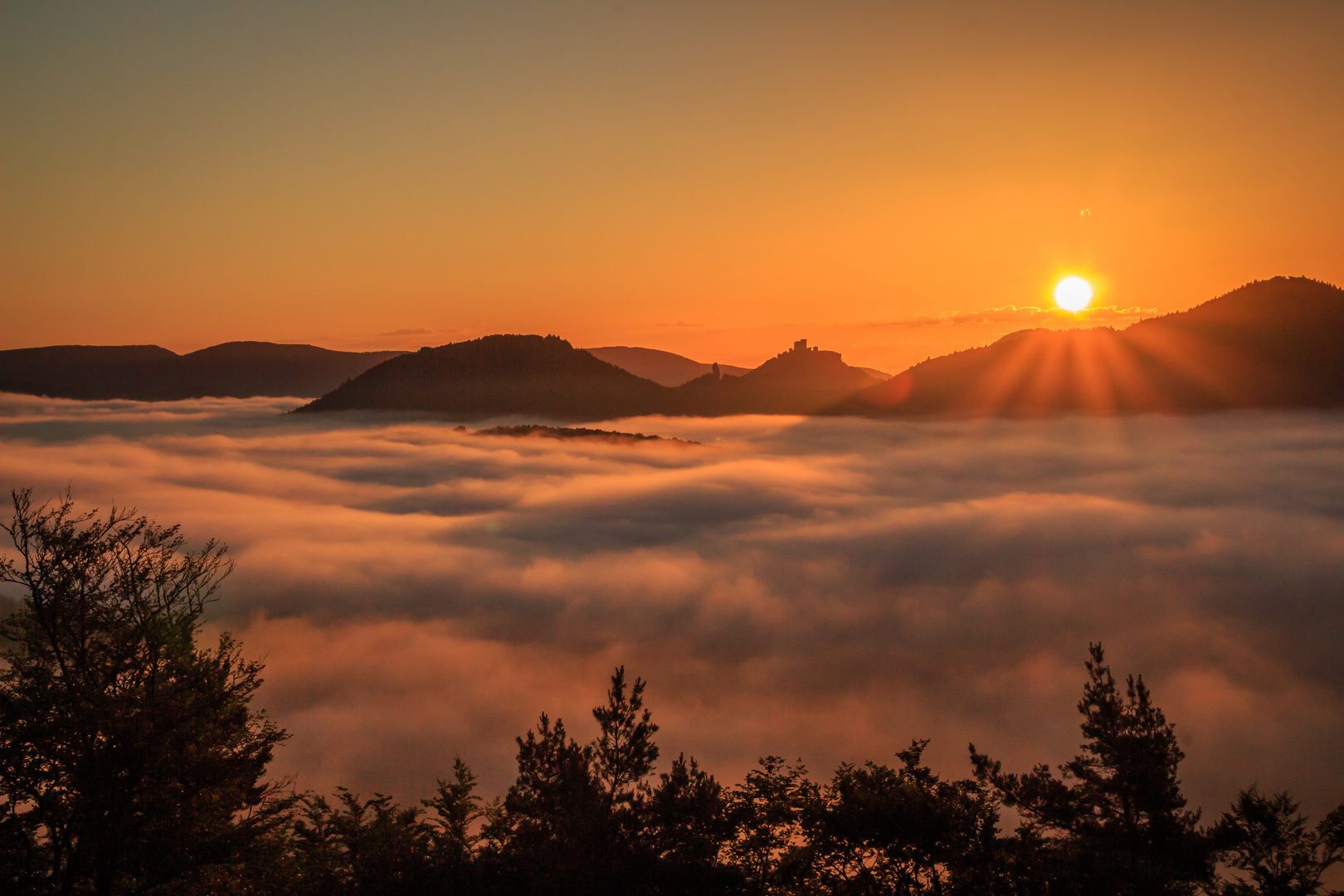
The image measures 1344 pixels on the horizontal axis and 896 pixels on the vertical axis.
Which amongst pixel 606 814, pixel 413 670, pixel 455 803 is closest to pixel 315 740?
pixel 413 670

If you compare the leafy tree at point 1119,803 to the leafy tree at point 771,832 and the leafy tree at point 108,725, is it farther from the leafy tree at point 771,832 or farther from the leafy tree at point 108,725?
the leafy tree at point 108,725

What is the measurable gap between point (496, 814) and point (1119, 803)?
26814 mm

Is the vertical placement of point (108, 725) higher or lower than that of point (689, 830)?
higher

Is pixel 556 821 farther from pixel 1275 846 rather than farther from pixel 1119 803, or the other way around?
pixel 1275 846

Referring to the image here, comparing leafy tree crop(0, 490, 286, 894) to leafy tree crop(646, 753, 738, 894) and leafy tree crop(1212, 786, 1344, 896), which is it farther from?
leafy tree crop(1212, 786, 1344, 896)

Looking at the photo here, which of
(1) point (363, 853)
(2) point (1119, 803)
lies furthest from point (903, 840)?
(1) point (363, 853)

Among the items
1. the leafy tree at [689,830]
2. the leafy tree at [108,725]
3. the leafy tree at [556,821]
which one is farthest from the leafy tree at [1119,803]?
the leafy tree at [108,725]

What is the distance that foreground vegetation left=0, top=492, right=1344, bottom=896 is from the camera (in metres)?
17.7

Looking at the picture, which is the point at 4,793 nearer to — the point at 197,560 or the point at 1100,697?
the point at 197,560

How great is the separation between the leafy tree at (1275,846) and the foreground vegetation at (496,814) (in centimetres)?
7

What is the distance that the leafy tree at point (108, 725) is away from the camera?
1738 centimetres

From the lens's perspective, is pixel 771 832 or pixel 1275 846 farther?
pixel 771 832

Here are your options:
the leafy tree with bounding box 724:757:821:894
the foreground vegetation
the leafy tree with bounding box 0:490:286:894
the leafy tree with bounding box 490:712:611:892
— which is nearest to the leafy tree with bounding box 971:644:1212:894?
the foreground vegetation

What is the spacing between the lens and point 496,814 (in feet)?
124
